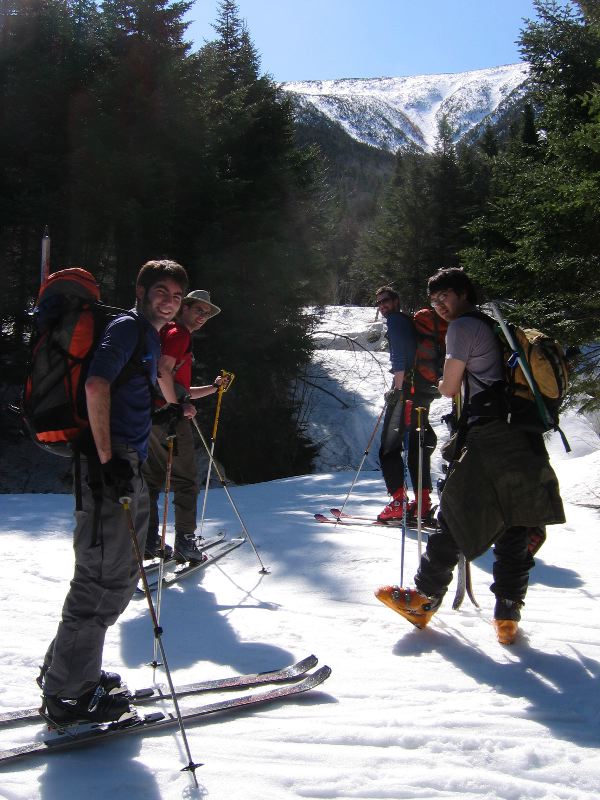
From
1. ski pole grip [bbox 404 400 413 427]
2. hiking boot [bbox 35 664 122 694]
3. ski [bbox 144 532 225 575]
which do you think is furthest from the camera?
ski pole grip [bbox 404 400 413 427]

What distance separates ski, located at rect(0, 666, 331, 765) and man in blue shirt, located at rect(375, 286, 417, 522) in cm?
353

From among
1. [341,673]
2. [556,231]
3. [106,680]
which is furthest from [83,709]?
[556,231]

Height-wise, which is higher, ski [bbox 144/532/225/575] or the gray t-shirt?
the gray t-shirt

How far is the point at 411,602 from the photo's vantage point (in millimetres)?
3896

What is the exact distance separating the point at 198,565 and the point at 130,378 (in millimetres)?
2877

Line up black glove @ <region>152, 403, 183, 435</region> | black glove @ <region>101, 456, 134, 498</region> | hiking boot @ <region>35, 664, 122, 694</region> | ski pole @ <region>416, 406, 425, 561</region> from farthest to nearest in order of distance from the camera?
1. black glove @ <region>152, 403, 183, 435</region>
2. ski pole @ <region>416, 406, 425, 561</region>
3. hiking boot @ <region>35, 664, 122, 694</region>
4. black glove @ <region>101, 456, 134, 498</region>

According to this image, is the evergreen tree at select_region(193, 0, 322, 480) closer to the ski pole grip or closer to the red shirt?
the ski pole grip

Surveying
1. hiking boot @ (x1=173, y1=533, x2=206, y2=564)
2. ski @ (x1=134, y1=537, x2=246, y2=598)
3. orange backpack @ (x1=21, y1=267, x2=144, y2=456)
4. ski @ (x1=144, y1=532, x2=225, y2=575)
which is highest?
orange backpack @ (x1=21, y1=267, x2=144, y2=456)

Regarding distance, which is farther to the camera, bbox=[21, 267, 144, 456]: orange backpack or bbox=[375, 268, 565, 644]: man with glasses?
bbox=[375, 268, 565, 644]: man with glasses

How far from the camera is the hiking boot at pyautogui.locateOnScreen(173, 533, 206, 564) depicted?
17.7 feet

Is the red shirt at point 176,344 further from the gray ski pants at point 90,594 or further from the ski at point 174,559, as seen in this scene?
the gray ski pants at point 90,594

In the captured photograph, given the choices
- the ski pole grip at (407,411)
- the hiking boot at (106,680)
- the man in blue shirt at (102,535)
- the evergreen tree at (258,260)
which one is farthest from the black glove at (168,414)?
the evergreen tree at (258,260)

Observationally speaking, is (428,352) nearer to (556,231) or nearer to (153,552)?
(556,231)

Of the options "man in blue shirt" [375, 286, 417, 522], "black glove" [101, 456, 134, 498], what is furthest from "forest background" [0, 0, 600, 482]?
"black glove" [101, 456, 134, 498]
